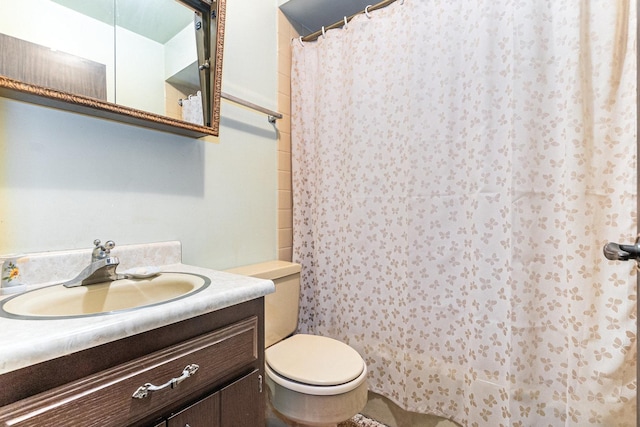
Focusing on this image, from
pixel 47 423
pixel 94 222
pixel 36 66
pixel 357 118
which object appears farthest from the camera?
pixel 357 118

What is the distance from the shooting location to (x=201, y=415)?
670mm

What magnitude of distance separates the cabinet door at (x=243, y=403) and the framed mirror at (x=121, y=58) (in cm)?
89

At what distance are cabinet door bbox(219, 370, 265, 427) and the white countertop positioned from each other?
22 centimetres

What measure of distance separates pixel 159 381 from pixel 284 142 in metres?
1.32

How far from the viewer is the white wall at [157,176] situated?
838 millimetres

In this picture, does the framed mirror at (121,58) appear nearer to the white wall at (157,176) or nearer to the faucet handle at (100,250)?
the white wall at (157,176)

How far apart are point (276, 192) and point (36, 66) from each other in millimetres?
1030

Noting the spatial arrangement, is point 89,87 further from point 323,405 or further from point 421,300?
point 421,300

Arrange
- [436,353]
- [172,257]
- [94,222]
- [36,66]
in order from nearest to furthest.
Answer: [36,66] → [94,222] → [172,257] → [436,353]

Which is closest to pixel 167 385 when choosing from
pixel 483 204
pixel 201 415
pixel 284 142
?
pixel 201 415

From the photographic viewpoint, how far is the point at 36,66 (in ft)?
2.61

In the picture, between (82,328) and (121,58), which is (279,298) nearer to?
(82,328)

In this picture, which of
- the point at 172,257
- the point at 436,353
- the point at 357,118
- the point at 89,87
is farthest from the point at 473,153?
the point at 89,87

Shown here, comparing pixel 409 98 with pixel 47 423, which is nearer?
pixel 47 423
